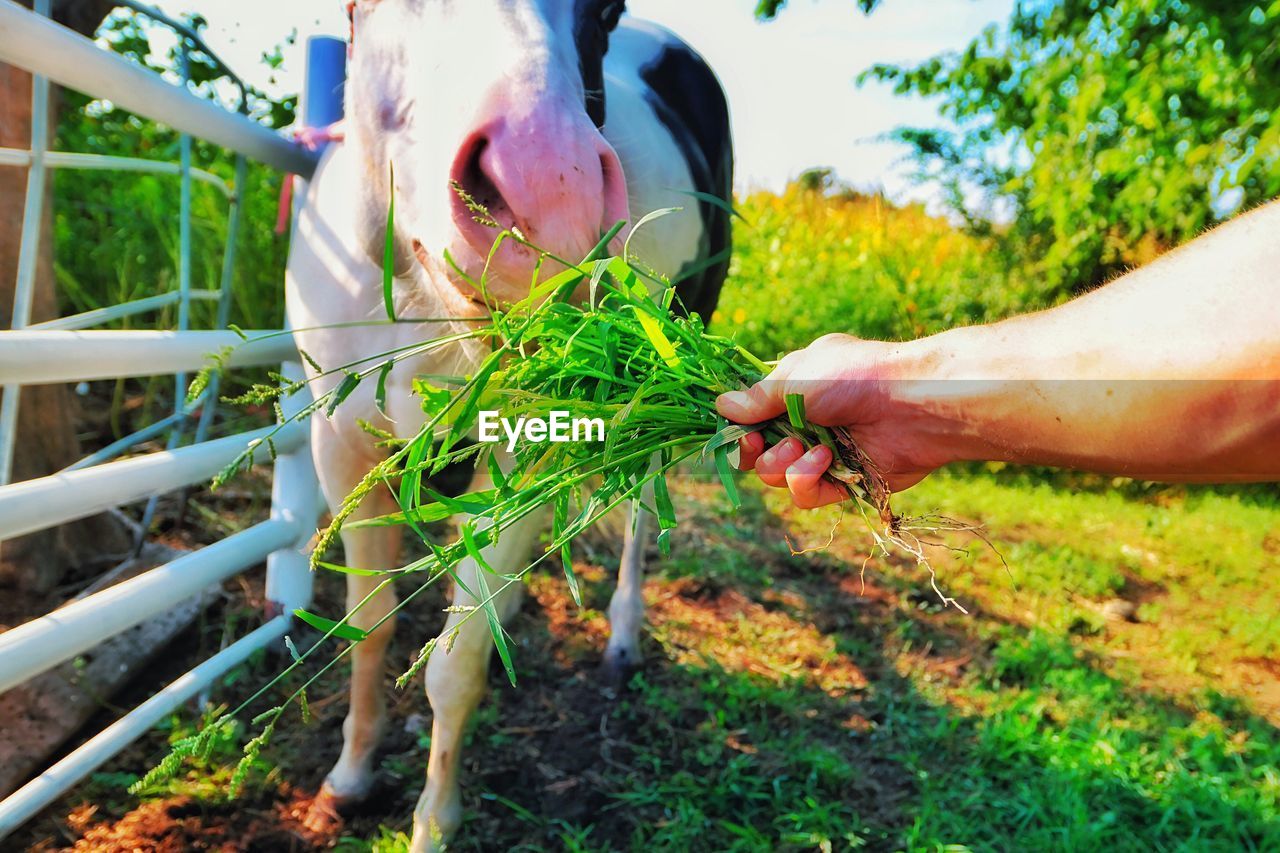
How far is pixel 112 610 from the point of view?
202cm

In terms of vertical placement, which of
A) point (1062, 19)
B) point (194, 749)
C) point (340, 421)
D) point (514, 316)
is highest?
point (1062, 19)

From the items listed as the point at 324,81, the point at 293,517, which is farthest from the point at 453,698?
the point at 324,81

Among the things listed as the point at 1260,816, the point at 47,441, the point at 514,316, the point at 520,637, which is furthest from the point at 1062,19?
the point at 47,441

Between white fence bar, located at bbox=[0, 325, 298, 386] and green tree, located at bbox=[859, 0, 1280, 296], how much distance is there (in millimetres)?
4333

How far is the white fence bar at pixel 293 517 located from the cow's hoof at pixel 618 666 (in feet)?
3.55

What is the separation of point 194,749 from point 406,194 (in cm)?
113

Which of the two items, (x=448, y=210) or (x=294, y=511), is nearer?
(x=448, y=210)

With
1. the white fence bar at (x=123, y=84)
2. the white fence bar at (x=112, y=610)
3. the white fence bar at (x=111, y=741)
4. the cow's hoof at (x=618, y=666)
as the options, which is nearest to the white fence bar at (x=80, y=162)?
the white fence bar at (x=123, y=84)

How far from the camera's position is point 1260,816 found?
2.51m

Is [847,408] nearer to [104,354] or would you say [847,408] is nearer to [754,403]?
[754,403]

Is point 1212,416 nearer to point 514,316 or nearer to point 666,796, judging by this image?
point 514,316

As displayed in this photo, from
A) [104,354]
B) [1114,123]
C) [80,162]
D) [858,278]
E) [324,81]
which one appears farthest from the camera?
[858,278]

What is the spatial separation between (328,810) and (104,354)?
1.31 meters

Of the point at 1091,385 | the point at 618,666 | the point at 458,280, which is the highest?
the point at 458,280
